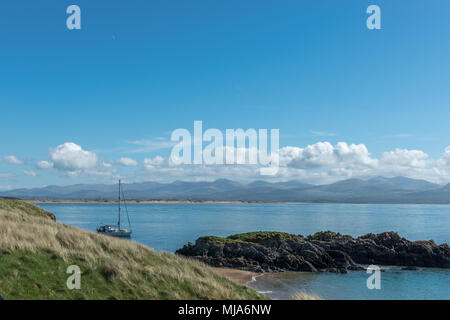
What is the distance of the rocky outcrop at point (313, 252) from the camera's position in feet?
149

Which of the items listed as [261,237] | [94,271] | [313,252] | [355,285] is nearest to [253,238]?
[261,237]

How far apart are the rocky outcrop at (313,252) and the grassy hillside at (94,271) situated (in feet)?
84.6

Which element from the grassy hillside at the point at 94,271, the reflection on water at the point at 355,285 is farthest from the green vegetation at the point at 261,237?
the grassy hillside at the point at 94,271

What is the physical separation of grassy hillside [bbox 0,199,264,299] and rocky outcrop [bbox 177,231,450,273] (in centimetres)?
2579

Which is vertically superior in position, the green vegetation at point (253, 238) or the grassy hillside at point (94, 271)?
the grassy hillside at point (94, 271)

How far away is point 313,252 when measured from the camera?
1870 inches

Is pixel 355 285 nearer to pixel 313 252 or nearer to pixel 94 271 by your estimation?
pixel 313 252

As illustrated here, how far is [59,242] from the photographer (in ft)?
63.5

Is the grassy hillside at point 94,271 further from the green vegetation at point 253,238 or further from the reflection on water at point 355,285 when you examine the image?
the green vegetation at point 253,238

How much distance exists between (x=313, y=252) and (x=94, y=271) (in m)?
36.5

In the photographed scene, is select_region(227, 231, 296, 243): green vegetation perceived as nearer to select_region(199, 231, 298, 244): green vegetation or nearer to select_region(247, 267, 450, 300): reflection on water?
select_region(199, 231, 298, 244): green vegetation
